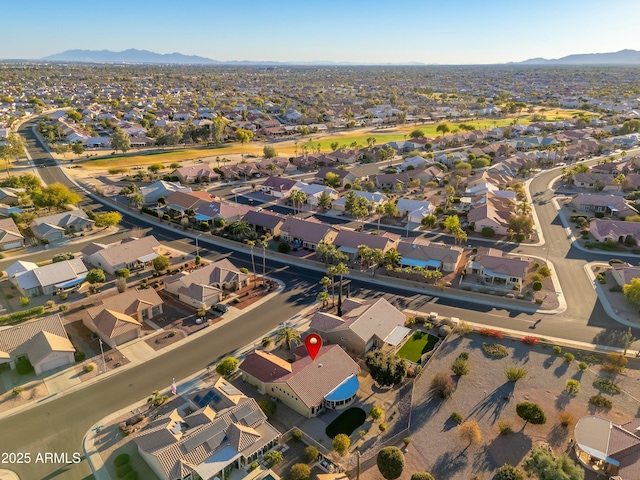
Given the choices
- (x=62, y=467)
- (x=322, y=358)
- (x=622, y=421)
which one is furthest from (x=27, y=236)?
(x=622, y=421)

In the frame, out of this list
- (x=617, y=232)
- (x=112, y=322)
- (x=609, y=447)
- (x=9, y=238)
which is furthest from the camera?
(x=617, y=232)

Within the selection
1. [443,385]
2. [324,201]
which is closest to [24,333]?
[443,385]

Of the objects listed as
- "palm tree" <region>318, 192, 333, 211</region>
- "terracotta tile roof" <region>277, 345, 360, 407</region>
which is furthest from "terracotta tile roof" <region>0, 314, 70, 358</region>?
"palm tree" <region>318, 192, 333, 211</region>

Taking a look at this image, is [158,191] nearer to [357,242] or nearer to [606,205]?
[357,242]

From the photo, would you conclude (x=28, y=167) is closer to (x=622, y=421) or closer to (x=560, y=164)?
(x=622, y=421)

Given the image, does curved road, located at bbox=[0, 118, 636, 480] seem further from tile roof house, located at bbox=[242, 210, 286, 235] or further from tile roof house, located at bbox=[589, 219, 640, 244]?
tile roof house, located at bbox=[242, 210, 286, 235]

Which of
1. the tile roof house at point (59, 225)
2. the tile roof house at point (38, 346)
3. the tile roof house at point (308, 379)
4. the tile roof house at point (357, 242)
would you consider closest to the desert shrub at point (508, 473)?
the tile roof house at point (308, 379)
